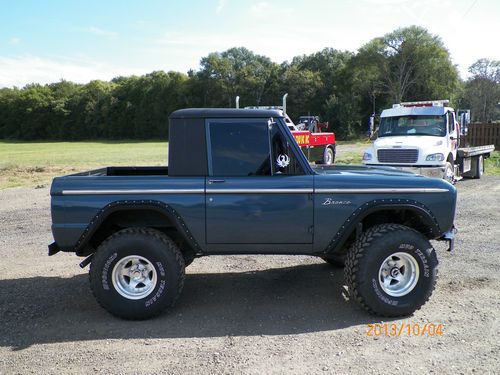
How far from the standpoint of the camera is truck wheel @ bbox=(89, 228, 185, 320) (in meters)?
4.38

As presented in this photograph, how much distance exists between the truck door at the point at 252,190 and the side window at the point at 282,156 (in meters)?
0.01

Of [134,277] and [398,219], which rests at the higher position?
[398,219]

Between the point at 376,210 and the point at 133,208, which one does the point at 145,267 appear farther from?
the point at 376,210

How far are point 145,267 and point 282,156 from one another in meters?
1.76

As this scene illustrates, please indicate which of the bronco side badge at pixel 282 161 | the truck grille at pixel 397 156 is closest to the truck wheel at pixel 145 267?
the bronco side badge at pixel 282 161

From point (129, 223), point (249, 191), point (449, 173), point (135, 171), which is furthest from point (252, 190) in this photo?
point (449, 173)

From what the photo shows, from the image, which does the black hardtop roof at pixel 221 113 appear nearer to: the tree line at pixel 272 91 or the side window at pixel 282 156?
the side window at pixel 282 156

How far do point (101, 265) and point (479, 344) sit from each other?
3.50m

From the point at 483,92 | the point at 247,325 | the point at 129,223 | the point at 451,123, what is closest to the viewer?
the point at 247,325

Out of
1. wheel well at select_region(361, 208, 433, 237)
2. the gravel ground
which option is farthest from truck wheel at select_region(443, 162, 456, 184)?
wheel well at select_region(361, 208, 433, 237)

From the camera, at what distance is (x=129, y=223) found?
15.7 ft

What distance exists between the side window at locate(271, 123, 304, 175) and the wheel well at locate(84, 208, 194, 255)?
48.5 inches

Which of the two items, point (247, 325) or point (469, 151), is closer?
point (247, 325)

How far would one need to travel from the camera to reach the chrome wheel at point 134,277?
4426mm
